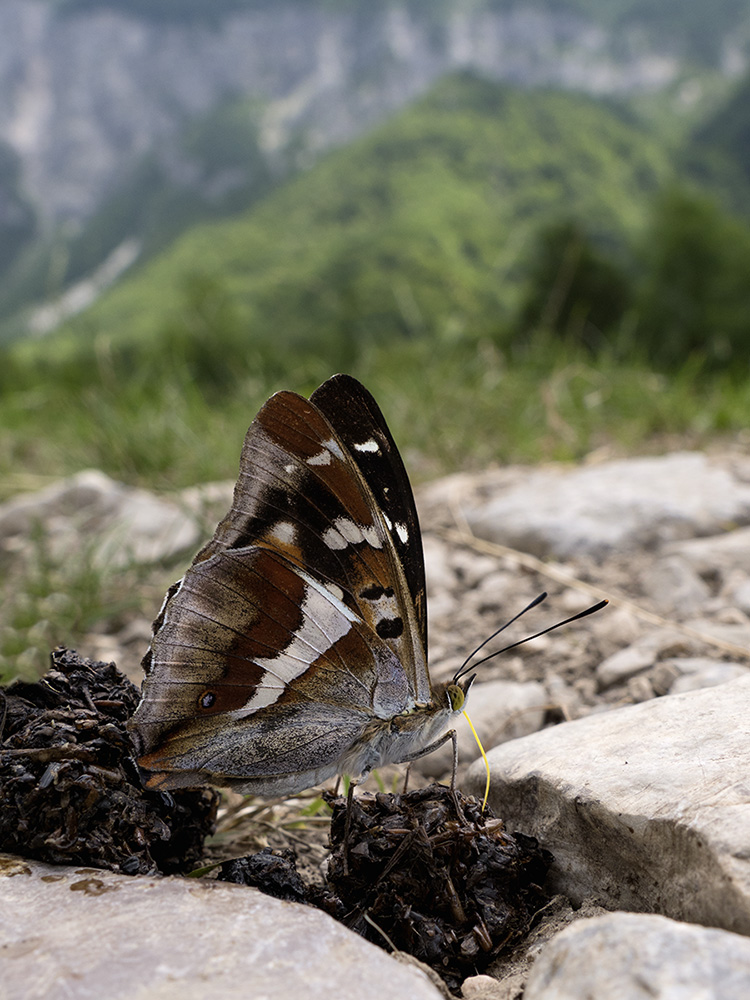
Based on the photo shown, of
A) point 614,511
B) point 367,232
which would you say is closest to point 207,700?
point 614,511

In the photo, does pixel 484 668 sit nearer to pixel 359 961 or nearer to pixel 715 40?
pixel 359 961

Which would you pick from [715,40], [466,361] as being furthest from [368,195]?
[715,40]

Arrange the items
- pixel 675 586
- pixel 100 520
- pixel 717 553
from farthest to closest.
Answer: pixel 100 520
pixel 717 553
pixel 675 586

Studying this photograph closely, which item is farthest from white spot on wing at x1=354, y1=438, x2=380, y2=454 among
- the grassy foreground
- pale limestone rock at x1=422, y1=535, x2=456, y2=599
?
the grassy foreground

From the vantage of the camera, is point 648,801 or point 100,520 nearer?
point 648,801

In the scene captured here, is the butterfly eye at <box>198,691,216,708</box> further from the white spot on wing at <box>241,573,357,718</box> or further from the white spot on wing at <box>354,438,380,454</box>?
the white spot on wing at <box>354,438,380,454</box>

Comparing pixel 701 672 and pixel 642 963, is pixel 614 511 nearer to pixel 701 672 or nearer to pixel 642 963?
pixel 701 672
